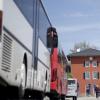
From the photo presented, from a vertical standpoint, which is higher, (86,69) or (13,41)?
(86,69)

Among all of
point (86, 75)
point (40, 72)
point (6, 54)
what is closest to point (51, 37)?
point (40, 72)

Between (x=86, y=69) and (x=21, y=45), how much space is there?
8819cm

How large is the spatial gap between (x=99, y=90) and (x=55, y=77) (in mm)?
30446

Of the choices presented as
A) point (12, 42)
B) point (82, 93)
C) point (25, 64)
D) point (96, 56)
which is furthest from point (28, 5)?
point (96, 56)

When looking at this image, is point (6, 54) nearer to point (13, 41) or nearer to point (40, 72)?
point (13, 41)

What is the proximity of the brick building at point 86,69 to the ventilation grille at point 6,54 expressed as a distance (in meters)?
84.4

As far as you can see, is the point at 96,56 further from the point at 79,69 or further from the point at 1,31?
the point at 1,31

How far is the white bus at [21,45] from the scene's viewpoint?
24.9ft

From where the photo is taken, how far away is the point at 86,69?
96812 mm

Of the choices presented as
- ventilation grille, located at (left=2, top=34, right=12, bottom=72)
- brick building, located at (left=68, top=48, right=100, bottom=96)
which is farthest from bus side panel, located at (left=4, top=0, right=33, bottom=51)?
brick building, located at (left=68, top=48, right=100, bottom=96)

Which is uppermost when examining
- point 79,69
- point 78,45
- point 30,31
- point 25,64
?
point 78,45

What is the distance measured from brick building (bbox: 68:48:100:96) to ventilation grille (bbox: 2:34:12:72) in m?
84.4

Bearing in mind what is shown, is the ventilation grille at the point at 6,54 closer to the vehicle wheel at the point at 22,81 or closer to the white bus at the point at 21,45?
the white bus at the point at 21,45

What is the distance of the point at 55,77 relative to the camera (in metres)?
17.4
